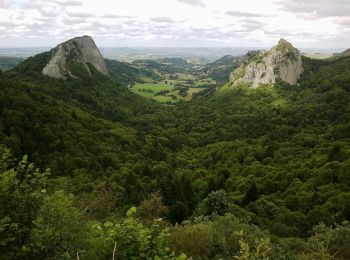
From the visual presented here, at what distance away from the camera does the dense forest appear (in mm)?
14703

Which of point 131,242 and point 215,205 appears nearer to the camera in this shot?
point 131,242

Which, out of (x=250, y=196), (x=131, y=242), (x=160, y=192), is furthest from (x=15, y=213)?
(x=250, y=196)

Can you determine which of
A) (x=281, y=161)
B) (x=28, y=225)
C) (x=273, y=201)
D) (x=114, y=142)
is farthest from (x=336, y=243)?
(x=114, y=142)

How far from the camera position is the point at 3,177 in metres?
14.5

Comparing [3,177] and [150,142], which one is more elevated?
[3,177]

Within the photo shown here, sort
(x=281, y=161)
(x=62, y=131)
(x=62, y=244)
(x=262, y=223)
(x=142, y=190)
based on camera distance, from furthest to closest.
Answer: (x=281, y=161), (x=62, y=131), (x=142, y=190), (x=262, y=223), (x=62, y=244)

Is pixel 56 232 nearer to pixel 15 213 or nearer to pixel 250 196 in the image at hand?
pixel 15 213

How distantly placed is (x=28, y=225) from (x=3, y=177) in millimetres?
2070

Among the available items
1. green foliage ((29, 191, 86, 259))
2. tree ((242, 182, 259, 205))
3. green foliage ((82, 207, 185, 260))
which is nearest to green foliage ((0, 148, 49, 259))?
green foliage ((29, 191, 86, 259))

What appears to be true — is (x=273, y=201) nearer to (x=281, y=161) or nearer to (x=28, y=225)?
(x=281, y=161)

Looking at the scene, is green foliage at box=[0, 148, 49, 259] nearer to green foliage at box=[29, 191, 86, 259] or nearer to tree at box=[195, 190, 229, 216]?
green foliage at box=[29, 191, 86, 259]

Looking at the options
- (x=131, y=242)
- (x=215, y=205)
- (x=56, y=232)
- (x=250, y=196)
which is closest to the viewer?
(x=131, y=242)

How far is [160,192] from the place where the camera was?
90938 mm

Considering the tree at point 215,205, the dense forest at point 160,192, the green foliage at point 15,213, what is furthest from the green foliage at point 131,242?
the tree at point 215,205
